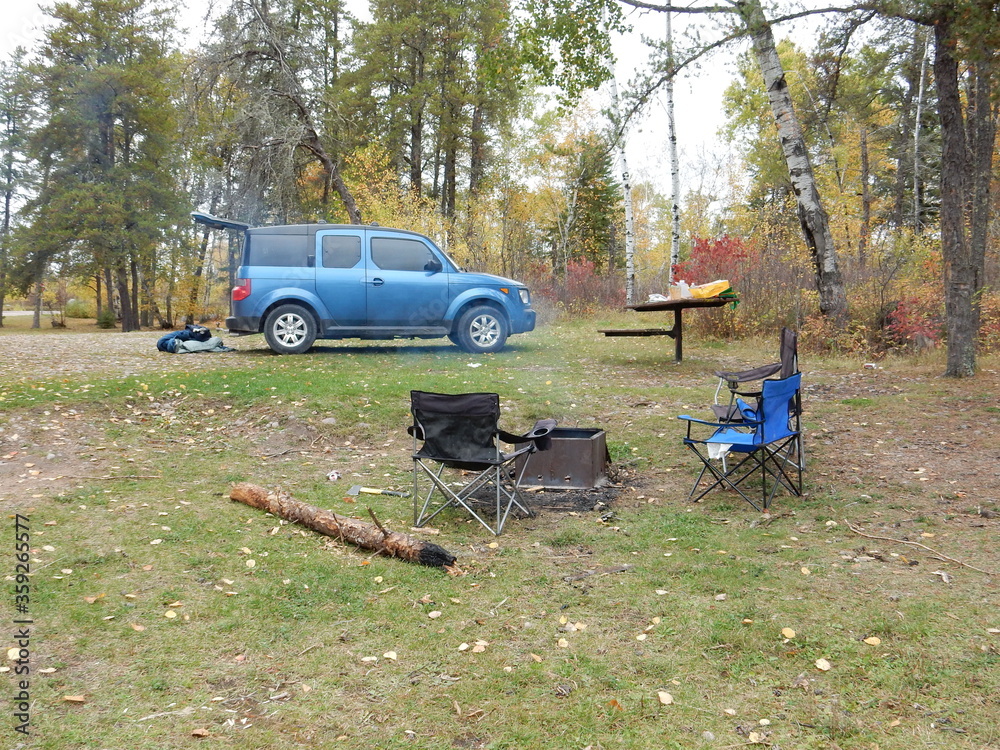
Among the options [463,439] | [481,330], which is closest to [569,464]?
[463,439]

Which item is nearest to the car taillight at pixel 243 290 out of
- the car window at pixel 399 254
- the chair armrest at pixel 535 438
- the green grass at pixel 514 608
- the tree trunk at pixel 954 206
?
the car window at pixel 399 254

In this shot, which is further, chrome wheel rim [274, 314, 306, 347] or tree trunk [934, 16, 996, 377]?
chrome wheel rim [274, 314, 306, 347]

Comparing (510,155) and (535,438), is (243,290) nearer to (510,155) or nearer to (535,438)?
(535,438)

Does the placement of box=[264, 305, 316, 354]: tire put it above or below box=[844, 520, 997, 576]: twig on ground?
above

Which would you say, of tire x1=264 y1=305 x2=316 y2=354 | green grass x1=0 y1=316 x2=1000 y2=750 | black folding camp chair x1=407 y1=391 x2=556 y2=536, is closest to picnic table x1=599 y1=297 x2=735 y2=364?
green grass x1=0 y1=316 x2=1000 y2=750

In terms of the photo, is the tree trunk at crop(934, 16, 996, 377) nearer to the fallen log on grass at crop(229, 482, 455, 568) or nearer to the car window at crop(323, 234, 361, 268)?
the fallen log on grass at crop(229, 482, 455, 568)

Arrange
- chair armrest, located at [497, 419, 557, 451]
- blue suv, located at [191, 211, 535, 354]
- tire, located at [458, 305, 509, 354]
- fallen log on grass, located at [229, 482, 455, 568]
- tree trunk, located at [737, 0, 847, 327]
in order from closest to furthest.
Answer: fallen log on grass, located at [229, 482, 455, 568] < chair armrest, located at [497, 419, 557, 451] < tree trunk, located at [737, 0, 847, 327] < blue suv, located at [191, 211, 535, 354] < tire, located at [458, 305, 509, 354]

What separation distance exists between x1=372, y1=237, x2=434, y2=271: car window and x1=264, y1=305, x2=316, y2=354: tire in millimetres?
1400

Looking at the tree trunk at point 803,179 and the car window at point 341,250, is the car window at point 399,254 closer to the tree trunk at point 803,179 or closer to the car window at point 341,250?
→ the car window at point 341,250

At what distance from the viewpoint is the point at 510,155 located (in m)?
33.4

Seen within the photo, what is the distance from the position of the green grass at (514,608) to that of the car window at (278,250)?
4.43 metres

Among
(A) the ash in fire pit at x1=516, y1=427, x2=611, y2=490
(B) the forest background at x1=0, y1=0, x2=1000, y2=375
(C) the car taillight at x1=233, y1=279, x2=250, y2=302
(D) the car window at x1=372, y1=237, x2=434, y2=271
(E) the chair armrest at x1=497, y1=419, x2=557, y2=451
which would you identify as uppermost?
(B) the forest background at x1=0, y1=0, x2=1000, y2=375

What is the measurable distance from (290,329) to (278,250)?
1211 mm

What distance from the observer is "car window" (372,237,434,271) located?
1123 centimetres
